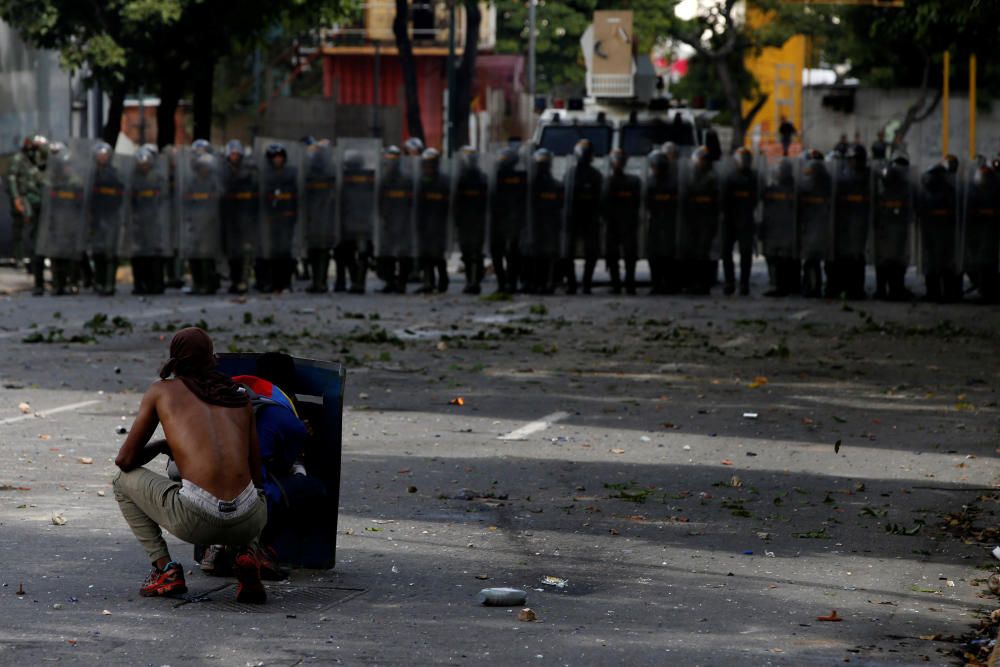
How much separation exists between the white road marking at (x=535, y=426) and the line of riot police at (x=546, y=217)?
12469mm

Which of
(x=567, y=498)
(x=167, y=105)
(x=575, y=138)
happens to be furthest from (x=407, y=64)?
(x=567, y=498)

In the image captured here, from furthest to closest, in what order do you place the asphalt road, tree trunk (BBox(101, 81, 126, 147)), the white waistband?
tree trunk (BBox(101, 81, 126, 147)), the white waistband, the asphalt road

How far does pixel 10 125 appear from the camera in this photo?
3559 cm

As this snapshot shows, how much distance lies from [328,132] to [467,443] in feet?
130

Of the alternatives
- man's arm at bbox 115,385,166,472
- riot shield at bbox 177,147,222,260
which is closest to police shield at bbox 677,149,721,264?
riot shield at bbox 177,147,222,260

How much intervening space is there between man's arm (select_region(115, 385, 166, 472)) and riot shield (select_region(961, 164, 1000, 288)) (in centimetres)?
1985

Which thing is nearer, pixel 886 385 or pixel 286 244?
pixel 886 385

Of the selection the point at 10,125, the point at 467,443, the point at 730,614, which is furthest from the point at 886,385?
the point at 10,125

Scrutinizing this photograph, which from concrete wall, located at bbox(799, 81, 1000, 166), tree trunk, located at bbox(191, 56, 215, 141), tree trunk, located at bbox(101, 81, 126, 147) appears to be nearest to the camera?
tree trunk, located at bbox(191, 56, 215, 141)

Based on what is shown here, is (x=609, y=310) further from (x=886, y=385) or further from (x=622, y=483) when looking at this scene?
(x=622, y=483)

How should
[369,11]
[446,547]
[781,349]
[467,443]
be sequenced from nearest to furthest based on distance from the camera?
[446,547] → [467,443] → [781,349] → [369,11]

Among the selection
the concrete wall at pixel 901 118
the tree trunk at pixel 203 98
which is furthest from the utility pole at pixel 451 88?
the concrete wall at pixel 901 118

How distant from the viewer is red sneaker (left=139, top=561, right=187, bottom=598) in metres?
7.62

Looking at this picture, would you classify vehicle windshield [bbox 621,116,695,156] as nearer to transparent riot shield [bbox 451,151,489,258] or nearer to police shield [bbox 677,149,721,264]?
police shield [bbox 677,149,721,264]
